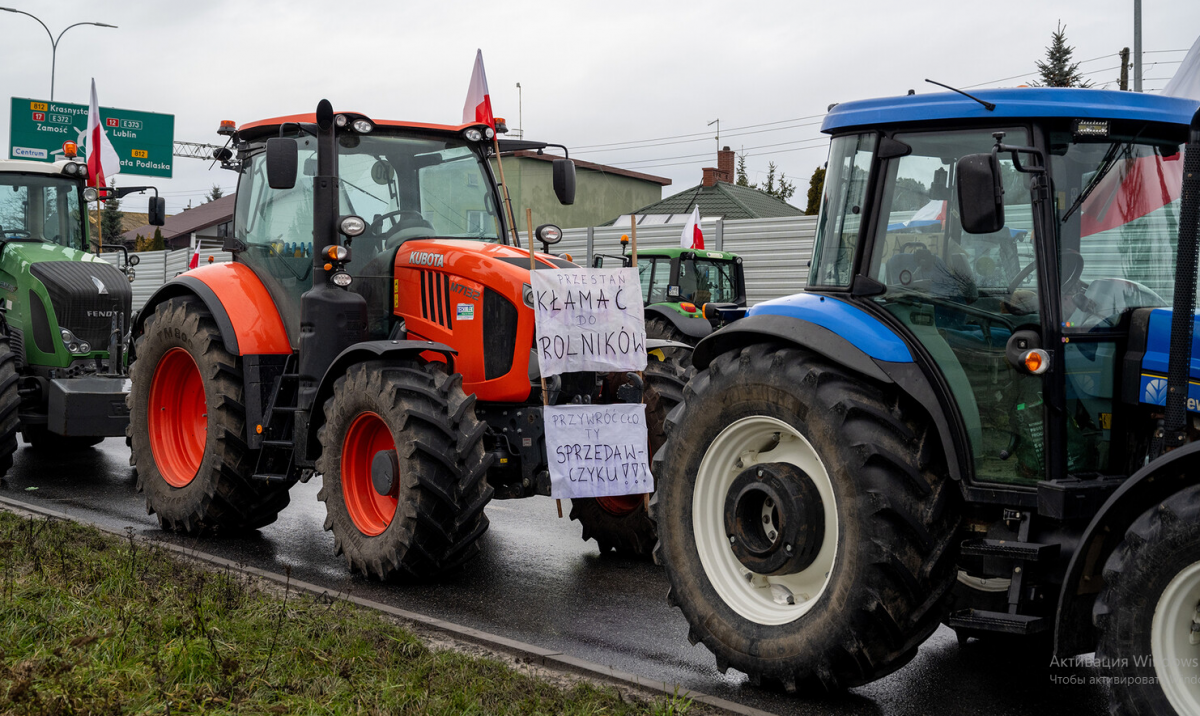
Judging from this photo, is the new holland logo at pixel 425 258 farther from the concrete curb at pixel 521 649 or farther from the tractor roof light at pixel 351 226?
the concrete curb at pixel 521 649

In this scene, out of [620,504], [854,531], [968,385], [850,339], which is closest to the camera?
[854,531]

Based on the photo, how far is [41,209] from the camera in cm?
1188

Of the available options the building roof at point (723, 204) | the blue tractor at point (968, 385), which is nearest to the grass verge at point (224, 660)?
the blue tractor at point (968, 385)

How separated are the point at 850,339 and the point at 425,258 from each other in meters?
3.50

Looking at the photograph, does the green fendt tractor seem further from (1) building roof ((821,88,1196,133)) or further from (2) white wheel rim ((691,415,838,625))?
(1) building roof ((821,88,1196,133))

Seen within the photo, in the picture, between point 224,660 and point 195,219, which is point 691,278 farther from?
point 195,219

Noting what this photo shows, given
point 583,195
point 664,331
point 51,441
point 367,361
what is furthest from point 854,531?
point 583,195

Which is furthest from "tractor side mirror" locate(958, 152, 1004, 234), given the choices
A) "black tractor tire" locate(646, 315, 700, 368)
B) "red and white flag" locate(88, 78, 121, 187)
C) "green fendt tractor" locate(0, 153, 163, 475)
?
"red and white flag" locate(88, 78, 121, 187)

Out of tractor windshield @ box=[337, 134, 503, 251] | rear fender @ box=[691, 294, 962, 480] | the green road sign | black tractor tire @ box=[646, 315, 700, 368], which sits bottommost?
black tractor tire @ box=[646, 315, 700, 368]

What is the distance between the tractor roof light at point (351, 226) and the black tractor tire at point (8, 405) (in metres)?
4.40

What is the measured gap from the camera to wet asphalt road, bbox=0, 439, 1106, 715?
190 inches

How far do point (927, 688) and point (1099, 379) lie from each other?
1.53 meters

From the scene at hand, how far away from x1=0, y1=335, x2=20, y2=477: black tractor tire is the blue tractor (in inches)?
290

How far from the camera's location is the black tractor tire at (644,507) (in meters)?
7.25
